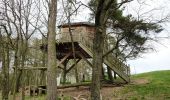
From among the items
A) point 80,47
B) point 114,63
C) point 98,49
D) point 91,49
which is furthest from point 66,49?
point 98,49

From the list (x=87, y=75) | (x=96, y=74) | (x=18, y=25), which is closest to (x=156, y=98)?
(x=96, y=74)

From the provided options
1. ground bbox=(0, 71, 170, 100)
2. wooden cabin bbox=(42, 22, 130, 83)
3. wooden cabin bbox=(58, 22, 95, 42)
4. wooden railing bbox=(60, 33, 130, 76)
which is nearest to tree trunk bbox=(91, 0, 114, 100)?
ground bbox=(0, 71, 170, 100)

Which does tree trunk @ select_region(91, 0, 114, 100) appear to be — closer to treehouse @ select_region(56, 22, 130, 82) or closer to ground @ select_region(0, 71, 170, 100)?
ground @ select_region(0, 71, 170, 100)

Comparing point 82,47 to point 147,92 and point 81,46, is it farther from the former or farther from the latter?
point 147,92

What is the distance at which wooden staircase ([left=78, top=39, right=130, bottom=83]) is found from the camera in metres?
32.8

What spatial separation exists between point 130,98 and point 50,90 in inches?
352

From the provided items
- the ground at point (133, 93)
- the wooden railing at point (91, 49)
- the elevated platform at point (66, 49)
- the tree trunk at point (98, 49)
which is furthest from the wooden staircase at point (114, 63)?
the tree trunk at point (98, 49)

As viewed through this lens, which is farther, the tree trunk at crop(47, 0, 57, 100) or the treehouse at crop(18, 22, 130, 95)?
the treehouse at crop(18, 22, 130, 95)

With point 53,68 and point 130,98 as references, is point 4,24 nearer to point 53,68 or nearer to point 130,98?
point 130,98

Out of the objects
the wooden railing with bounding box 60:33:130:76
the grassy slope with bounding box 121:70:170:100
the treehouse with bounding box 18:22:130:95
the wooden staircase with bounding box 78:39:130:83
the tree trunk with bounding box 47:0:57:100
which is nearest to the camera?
the tree trunk with bounding box 47:0:57:100

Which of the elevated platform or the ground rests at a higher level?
the elevated platform

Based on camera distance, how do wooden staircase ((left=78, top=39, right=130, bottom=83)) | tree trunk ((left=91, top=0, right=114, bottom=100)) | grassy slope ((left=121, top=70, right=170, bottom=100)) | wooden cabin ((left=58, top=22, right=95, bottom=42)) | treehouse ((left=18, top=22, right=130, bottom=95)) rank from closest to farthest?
tree trunk ((left=91, top=0, right=114, bottom=100))
grassy slope ((left=121, top=70, right=170, bottom=100))
wooden staircase ((left=78, top=39, right=130, bottom=83))
treehouse ((left=18, top=22, right=130, bottom=95))
wooden cabin ((left=58, top=22, right=95, bottom=42))

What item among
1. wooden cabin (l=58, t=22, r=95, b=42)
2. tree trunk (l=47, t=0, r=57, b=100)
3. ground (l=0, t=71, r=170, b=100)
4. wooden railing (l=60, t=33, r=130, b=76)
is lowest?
ground (l=0, t=71, r=170, b=100)

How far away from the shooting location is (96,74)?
19594 mm
